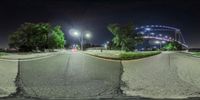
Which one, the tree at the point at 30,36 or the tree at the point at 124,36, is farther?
the tree at the point at 124,36

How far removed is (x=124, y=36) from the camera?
62656 millimetres

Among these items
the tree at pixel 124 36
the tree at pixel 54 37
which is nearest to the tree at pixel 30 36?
the tree at pixel 54 37

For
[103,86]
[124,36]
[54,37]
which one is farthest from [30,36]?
[103,86]

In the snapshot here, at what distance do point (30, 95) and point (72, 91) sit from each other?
1.48 meters

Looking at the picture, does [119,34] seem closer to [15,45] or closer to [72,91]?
[15,45]

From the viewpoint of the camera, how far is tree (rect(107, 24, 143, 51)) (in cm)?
5981

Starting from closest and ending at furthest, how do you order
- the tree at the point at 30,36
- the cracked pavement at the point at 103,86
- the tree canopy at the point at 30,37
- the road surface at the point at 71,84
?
the cracked pavement at the point at 103,86 < the road surface at the point at 71,84 < the tree canopy at the point at 30,37 < the tree at the point at 30,36

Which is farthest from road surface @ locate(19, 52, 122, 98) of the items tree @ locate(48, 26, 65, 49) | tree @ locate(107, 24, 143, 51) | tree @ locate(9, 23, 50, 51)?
tree @ locate(48, 26, 65, 49)

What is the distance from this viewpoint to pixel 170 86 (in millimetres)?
12781

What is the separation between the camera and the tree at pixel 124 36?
196 feet

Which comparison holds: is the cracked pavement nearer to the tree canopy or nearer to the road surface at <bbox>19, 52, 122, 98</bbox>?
the road surface at <bbox>19, 52, 122, 98</bbox>

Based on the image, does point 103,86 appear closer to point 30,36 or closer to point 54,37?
point 30,36

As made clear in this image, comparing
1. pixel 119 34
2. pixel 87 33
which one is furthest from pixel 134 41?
pixel 87 33

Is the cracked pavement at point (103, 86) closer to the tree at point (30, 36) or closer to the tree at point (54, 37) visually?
the tree at point (30, 36)
